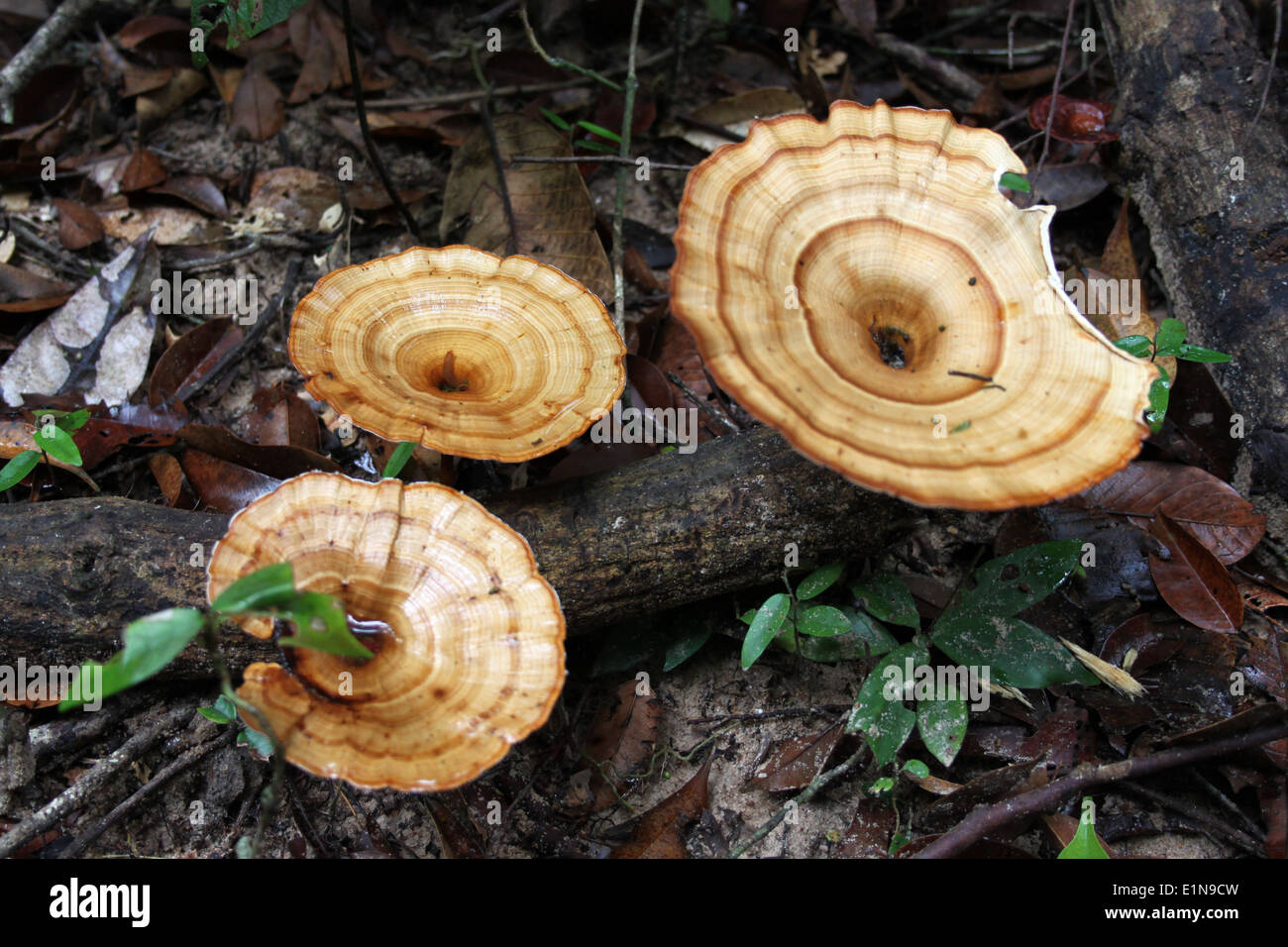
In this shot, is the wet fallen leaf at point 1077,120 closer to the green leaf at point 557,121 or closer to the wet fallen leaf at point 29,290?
the green leaf at point 557,121

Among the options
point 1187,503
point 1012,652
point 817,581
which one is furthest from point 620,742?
point 1187,503

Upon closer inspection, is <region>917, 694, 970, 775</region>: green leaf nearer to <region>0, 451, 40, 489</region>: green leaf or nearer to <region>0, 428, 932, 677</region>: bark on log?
<region>0, 428, 932, 677</region>: bark on log

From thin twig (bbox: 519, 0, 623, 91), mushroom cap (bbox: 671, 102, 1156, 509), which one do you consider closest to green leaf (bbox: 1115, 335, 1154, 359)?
mushroom cap (bbox: 671, 102, 1156, 509)

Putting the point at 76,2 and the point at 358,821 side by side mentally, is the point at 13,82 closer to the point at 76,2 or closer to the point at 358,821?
the point at 76,2

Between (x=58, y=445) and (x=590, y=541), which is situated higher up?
(x=58, y=445)

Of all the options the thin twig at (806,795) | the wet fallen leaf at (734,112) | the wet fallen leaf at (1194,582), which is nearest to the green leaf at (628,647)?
the thin twig at (806,795)

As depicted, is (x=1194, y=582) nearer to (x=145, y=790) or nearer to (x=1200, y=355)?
(x=1200, y=355)
